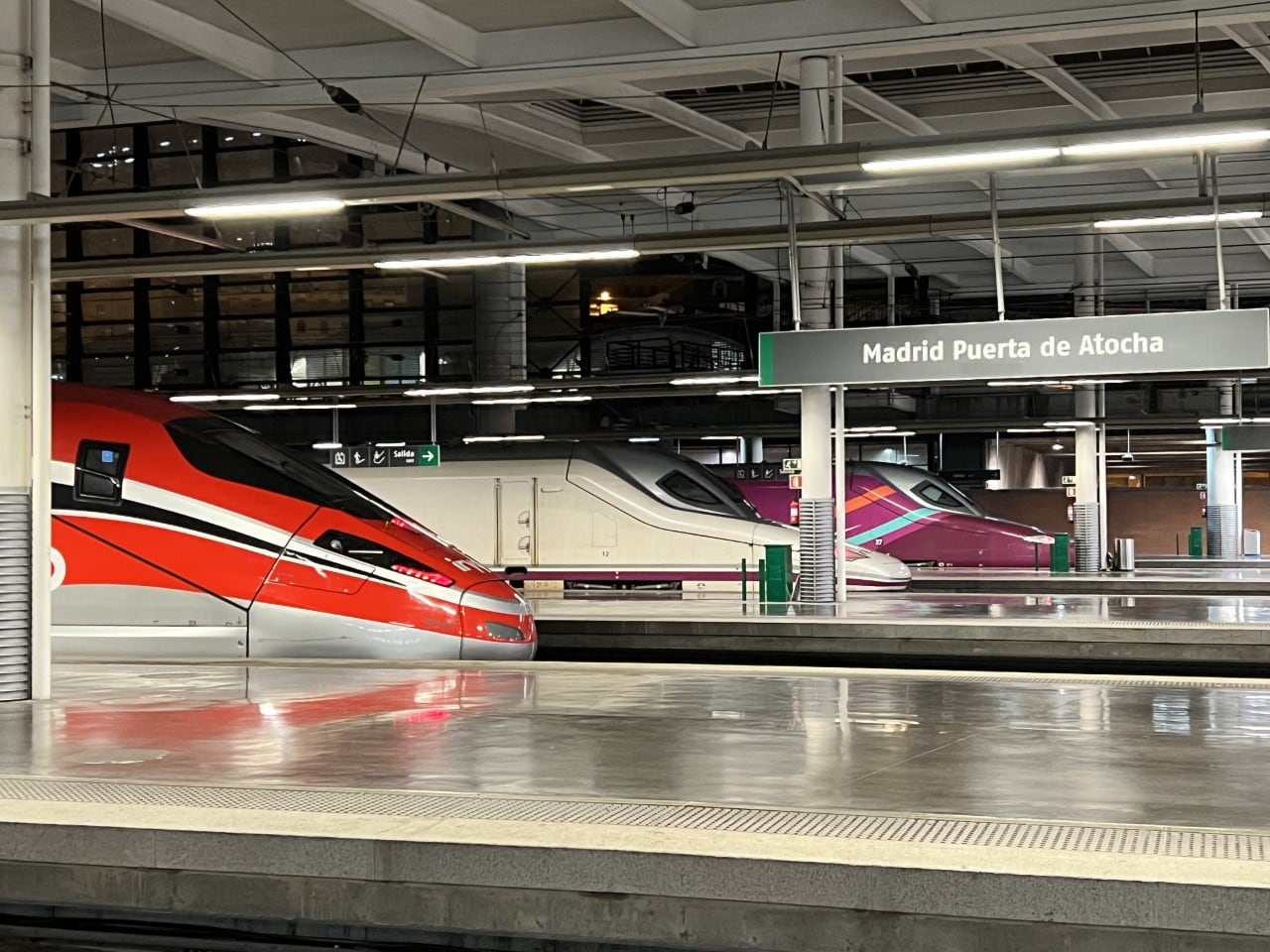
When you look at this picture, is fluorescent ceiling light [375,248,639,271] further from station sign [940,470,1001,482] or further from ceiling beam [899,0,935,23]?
station sign [940,470,1001,482]

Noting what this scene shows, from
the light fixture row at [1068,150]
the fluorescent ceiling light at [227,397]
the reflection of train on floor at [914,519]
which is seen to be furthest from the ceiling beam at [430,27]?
the reflection of train on floor at [914,519]

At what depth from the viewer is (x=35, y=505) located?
9773 mm

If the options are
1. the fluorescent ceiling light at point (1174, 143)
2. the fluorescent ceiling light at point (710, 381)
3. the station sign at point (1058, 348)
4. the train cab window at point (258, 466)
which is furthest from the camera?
the fluorescent ceiling light at point (710, 381)

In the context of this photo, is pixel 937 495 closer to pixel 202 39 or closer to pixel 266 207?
pixel 202 39

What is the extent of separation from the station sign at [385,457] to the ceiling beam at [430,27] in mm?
7144

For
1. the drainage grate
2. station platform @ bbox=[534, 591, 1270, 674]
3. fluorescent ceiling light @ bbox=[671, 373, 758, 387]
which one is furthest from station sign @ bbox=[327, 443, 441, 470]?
the drainage grate

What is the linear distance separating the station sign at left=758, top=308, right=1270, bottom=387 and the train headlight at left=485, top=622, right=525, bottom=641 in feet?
11.2

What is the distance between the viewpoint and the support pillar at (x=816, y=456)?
20.0 m

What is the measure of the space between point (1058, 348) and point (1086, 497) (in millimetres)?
19417

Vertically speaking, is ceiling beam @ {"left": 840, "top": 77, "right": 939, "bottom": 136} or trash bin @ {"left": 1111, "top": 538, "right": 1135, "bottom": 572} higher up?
ceiling beam @ {"left": 840, "top": 77, "right": 939, "bottom": 136}

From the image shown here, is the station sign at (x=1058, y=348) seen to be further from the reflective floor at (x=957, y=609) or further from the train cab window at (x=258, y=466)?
the train cab window at (x=258, y=466)

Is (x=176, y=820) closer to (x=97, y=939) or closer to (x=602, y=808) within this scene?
(x=97, y=939)

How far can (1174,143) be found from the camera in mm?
10453

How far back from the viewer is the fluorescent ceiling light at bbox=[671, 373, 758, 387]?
73.8ft
